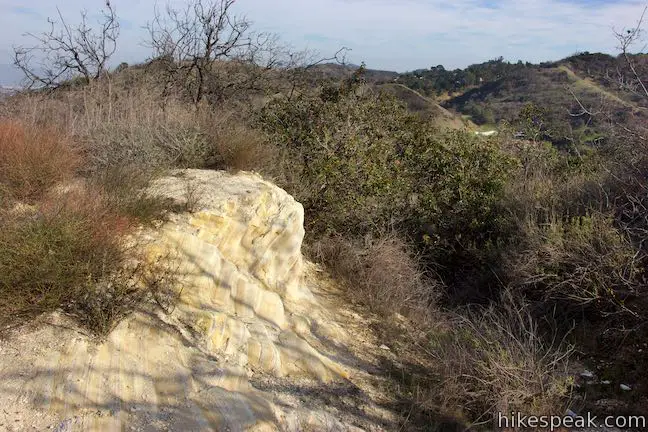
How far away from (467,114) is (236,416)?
39795mm

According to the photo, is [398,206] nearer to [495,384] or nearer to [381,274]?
[381,274]

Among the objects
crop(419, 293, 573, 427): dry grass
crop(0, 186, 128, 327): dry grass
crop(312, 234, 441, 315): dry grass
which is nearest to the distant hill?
crop(312, 234, 441, 315): dry grass

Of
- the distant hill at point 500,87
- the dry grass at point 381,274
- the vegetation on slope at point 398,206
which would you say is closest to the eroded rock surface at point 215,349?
the vegetation on slope at point 398,206

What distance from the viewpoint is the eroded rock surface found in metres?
3.06

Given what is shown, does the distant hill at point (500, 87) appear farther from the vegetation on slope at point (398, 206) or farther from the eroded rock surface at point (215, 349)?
the eroded rock surface at point (215, 349)

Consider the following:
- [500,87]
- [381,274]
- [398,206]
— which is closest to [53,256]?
[381,274]

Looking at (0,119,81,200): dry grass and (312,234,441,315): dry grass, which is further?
(312,234,441,315): dry grass

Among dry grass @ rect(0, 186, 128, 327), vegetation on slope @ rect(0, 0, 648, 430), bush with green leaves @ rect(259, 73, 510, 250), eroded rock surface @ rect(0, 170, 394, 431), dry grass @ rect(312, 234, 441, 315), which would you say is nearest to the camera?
eroded rock surface @ rect(0, 170, 394, 431)

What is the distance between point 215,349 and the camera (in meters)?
3.97

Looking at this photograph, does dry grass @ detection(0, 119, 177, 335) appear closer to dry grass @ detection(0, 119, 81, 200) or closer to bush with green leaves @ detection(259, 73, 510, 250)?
dry grass @ detection(0, 119, 81, 200)

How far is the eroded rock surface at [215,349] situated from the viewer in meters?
3.06

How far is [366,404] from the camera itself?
4430 millimetres

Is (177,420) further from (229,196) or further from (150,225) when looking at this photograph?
(229,196)

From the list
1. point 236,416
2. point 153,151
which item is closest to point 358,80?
point 153,151
